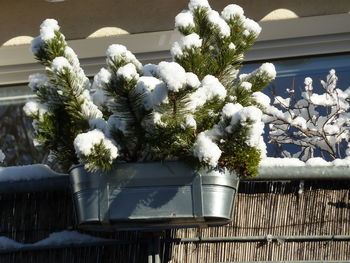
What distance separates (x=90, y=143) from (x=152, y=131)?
0.17m

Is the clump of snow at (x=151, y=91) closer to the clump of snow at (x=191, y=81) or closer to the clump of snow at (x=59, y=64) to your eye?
the clump of snow at (x=191, y=81)

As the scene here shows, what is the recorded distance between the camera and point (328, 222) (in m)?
2.85

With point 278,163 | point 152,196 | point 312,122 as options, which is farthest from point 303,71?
point 152,196

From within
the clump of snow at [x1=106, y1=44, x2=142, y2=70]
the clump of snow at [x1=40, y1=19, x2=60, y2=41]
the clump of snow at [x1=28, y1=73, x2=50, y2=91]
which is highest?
the clump of snow at [x1=40, y1=19, x2=60, y2=41]

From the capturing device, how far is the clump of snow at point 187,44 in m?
2.58

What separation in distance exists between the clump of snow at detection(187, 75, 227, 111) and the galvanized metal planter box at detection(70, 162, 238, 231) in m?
0.19

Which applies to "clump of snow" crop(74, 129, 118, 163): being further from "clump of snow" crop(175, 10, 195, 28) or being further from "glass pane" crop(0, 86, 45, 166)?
"glass pane" crop(0, 86, 45, 166)

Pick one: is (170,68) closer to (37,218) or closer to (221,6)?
(37,218)

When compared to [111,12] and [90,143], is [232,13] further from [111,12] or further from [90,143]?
[111,12]

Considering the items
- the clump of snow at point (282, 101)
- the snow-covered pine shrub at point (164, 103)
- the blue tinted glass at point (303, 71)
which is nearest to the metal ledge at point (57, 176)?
the snow-covered pine shrub at point (164, 103)

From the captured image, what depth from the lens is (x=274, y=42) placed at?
16.6 ft

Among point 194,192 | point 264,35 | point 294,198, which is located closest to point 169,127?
point 194,192

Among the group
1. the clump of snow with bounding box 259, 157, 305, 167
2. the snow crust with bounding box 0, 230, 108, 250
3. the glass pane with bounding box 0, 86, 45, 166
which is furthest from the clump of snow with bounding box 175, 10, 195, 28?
the glass pane with bounding box 0, 86, 45, 166

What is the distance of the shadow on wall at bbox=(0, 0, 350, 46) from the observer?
4938mm
